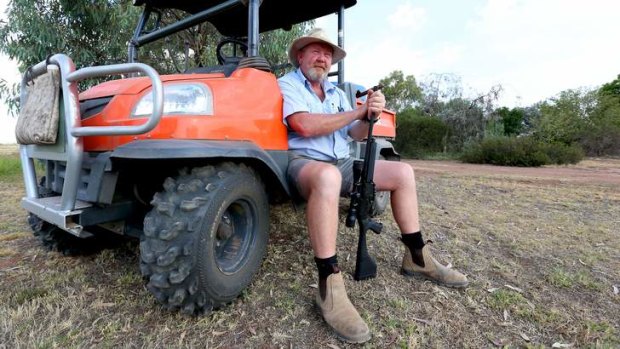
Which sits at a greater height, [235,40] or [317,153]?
[235,40]

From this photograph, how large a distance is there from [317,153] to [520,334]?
4.53 feet

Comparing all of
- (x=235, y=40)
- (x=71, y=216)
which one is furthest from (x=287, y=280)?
(x=235, y=40)

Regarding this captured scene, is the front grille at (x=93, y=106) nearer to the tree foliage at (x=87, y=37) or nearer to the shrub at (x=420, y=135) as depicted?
the tree foliage at (x=87, y=37)

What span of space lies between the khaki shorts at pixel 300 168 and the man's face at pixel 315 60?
56 centimetres

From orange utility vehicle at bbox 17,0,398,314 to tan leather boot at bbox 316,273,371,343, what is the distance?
0.41 metres

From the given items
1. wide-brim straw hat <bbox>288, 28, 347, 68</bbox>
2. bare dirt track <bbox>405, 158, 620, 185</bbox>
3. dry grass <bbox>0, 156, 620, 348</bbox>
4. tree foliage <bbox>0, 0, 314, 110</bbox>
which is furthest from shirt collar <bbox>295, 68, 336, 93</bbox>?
bare dirt track <bbox>405, 158, 620, 185</bbox>

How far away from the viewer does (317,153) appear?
229 cm

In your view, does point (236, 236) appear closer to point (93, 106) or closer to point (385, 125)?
point (93, 106)

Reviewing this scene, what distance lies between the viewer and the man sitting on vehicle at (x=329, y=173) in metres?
1.87

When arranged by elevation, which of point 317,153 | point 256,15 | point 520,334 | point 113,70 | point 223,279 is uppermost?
point 256,15

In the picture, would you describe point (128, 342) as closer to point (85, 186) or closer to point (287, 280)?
point (85, 186)

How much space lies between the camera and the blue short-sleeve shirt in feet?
7.00

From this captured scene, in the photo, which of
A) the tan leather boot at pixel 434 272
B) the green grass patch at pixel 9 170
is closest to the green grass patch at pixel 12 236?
the tan leather boot at pixel 434 272

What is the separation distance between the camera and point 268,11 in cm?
312
